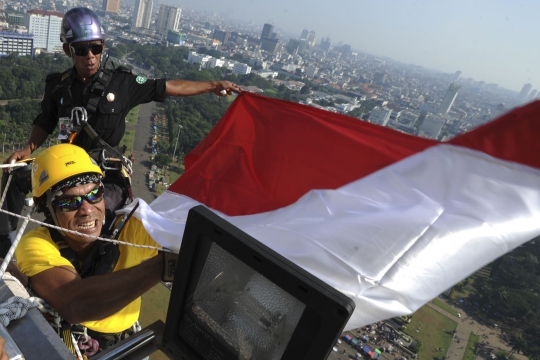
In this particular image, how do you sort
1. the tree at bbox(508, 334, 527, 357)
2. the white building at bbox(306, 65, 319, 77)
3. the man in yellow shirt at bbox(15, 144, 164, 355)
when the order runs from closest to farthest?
1. the man in yellow shirt at bbox(15, 144, 164, 355)
2. the tree at bbox(508, 334, 527, 357)
3. the white building at bbox(306, 65, 319, 77)

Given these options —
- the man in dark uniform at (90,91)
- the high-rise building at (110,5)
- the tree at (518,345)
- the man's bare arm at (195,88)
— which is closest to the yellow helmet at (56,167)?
the man in dark uniform at (90,91)

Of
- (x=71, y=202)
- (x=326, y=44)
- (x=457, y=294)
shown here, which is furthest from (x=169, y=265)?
(x=326, y=44)

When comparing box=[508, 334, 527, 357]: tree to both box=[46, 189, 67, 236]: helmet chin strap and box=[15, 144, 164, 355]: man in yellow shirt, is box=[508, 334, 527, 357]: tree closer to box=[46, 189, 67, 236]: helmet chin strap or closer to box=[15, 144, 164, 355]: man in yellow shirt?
box=[15, 144, 164, 355]: man in yellow shirt

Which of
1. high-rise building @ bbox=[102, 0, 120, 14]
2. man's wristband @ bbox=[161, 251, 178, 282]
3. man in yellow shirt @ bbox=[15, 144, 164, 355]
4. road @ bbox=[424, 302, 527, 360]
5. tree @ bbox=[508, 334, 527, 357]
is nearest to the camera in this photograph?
man's wristband @ bbox=[161, 251, 178, 282]

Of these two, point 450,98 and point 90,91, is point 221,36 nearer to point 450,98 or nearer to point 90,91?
point 450,98

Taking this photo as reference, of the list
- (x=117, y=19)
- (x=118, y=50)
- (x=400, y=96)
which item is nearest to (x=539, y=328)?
(x=400, y=96)

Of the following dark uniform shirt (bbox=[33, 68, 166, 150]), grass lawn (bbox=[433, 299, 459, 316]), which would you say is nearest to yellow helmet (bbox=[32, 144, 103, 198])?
dark uniform shirt (bbox=[33, 68, 166, 150])

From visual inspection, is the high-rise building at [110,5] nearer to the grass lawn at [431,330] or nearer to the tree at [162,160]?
the tree at [162,160]
